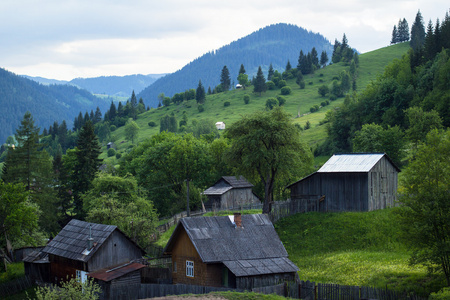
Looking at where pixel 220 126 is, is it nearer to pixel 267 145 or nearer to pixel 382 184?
pixel 267 145

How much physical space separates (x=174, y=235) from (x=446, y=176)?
17737mm

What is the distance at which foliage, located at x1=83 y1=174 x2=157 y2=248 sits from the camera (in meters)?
47.8

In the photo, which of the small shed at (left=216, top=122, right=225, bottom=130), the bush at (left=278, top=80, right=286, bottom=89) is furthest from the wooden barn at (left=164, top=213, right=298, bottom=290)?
the bush at (left=278, top=80, right=286, bottom=89)

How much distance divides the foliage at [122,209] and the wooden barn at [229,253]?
11374 millimetres

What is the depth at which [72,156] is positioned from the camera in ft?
279

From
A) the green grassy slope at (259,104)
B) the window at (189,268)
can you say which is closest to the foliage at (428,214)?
the window at (189,268)

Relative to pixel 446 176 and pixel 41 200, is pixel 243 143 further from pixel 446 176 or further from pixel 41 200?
pixel 41 200

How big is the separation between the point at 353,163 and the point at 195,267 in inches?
788

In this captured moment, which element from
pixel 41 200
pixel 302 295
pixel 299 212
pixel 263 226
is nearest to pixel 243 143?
pixel 299 212

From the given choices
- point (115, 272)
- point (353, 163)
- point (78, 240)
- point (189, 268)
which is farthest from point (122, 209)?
point (353, 163)

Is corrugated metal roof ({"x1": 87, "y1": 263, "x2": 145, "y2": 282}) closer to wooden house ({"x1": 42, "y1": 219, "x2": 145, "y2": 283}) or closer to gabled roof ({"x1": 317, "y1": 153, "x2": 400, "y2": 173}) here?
wooden house ({"x1": 42, "y1": 219, "x2": 145, "y2": 283})

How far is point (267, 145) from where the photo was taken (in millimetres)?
50344

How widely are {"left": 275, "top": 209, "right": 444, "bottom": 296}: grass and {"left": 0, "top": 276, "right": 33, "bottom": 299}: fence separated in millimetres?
22157

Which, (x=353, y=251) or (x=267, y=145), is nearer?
(x=353, y=251)
